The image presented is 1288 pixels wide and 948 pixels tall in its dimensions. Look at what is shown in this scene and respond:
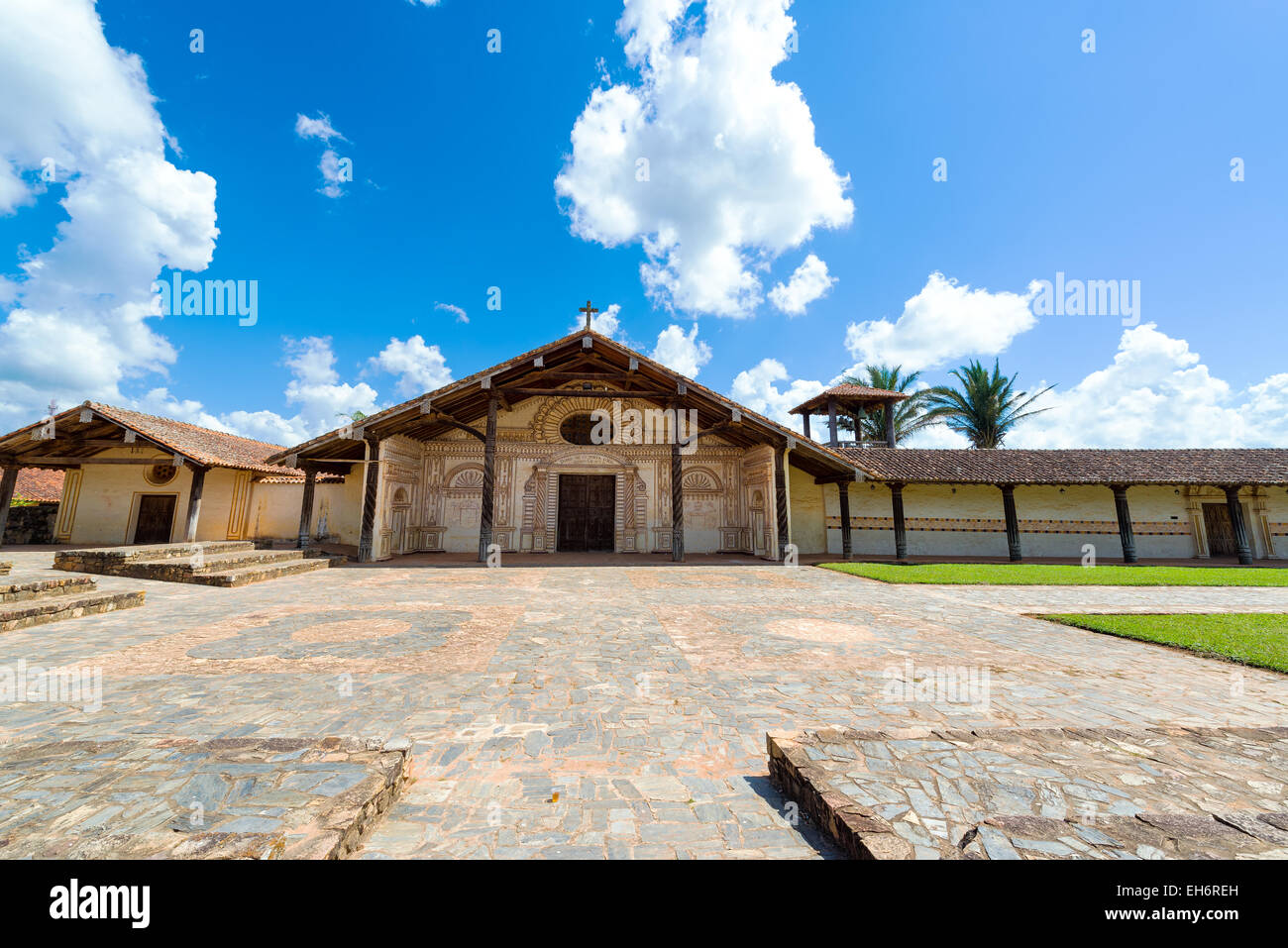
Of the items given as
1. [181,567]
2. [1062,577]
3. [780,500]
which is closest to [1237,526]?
[1062,577]

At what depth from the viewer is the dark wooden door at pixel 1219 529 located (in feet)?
58.9

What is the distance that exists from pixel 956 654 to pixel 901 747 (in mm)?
3023

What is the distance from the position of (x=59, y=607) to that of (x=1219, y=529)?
32.1m

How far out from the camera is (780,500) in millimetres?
14078

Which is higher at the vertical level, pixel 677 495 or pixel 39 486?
pixel 39 486

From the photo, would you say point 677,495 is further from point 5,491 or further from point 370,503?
point 5,491

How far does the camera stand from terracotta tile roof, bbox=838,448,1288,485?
52.7 feet

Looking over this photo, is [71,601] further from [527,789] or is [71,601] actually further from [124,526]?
[124,526]

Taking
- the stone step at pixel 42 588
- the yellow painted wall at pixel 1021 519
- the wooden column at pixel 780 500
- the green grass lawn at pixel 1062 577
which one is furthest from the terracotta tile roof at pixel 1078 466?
the stone step at pixel 42 588

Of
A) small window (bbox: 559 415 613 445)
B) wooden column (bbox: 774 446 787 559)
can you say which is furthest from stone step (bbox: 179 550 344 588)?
wooden column (bbox: 774 446 787 559)

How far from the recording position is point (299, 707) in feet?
10.9

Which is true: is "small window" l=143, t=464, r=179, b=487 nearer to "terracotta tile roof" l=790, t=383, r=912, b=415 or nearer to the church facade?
the church facade

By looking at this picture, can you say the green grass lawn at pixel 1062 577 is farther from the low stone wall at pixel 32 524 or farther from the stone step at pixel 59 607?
the low stone wall at pixel 32 524
